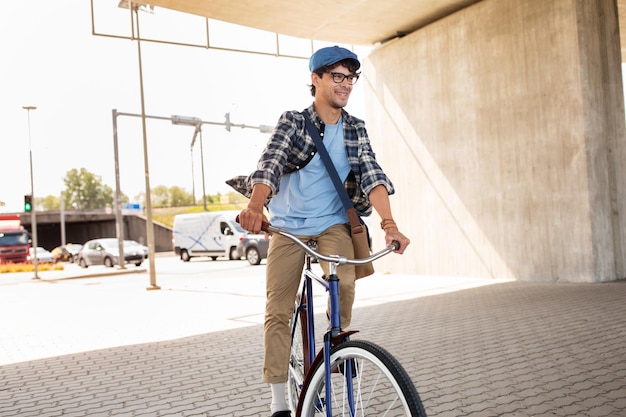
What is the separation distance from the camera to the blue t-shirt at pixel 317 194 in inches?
124

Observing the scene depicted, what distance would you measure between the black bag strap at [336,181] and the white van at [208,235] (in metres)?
22.1

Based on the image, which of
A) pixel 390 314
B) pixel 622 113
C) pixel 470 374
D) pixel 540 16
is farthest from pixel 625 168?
pixel 470 374

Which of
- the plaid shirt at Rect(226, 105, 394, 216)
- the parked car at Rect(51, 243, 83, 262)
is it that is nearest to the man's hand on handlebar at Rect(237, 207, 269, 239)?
the plaid shirt at Rect(226, 105, 394, 216)

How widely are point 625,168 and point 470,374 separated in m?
7.54

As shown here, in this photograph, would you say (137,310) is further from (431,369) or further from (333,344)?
(333,344)

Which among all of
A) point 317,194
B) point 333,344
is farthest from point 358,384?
point 317,194

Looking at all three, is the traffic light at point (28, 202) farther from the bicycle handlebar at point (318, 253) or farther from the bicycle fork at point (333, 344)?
the bicycle fork at point (333, 344)

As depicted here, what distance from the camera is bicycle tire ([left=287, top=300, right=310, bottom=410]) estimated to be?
321 centimetres

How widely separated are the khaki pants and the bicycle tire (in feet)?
0.27

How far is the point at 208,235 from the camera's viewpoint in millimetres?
27500

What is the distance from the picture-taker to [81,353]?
6879mm

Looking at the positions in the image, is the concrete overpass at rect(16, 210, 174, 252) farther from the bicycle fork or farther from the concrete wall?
the bicycle fork

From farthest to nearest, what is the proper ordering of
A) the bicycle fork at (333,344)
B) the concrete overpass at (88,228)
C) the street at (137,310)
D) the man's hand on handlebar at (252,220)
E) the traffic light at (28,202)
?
the concrete overpass at (88,228)
the traffic light at (28,202)
the street at (137,310)
the man's hand on handlebar at (252,220)
the bicycle fork at (333,344)

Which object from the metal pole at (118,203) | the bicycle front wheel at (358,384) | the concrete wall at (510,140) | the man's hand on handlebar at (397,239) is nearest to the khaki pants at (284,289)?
the man's hand on handlebar at (397,239)
